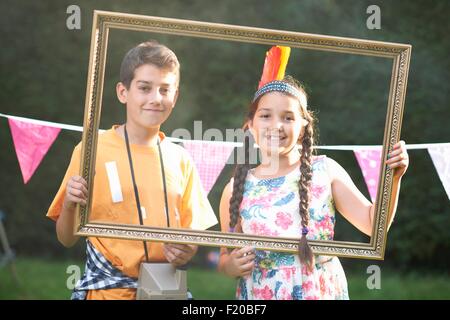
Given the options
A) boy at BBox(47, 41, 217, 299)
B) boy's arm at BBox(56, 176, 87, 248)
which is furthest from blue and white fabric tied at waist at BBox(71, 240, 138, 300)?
boy's arm at BBox(56, 176, 87, 248)

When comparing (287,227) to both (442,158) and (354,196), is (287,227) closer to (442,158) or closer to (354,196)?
(354,196)

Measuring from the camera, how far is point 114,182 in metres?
2.93

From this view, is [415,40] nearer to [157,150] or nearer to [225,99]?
[225,99]

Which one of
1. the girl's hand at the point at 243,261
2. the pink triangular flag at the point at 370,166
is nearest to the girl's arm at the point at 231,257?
the girl's hand at the point at 243,261

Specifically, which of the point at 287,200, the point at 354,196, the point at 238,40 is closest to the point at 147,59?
the point at 238,40

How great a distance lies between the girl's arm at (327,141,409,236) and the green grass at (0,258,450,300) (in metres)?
2.90

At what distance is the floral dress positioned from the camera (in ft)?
9.78

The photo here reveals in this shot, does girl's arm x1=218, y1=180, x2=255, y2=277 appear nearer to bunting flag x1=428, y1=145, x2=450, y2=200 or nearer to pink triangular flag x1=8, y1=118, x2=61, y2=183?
pink triangular flag x1=8, y1=118, x2=61, y2=183

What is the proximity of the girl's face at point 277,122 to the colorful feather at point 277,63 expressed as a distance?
0.08 m

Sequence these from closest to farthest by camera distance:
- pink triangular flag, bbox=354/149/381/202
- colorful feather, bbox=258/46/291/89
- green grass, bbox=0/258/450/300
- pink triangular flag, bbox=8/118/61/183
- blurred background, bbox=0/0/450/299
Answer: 1. colorful feather, bbox=258/46/291/89
2. pink triangular flag, bbox=354/149/381/202
3. pink triangular flag, bbox=8/118/61/183
4. blurred background, bbox=0/0/450/299
5. green grass, bbox=0/258/450/300

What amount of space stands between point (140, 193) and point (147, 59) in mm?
550

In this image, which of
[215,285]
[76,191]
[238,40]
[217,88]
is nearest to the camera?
[76,191]

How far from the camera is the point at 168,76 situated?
115 inches

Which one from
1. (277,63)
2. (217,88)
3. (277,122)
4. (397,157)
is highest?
(217,88)
